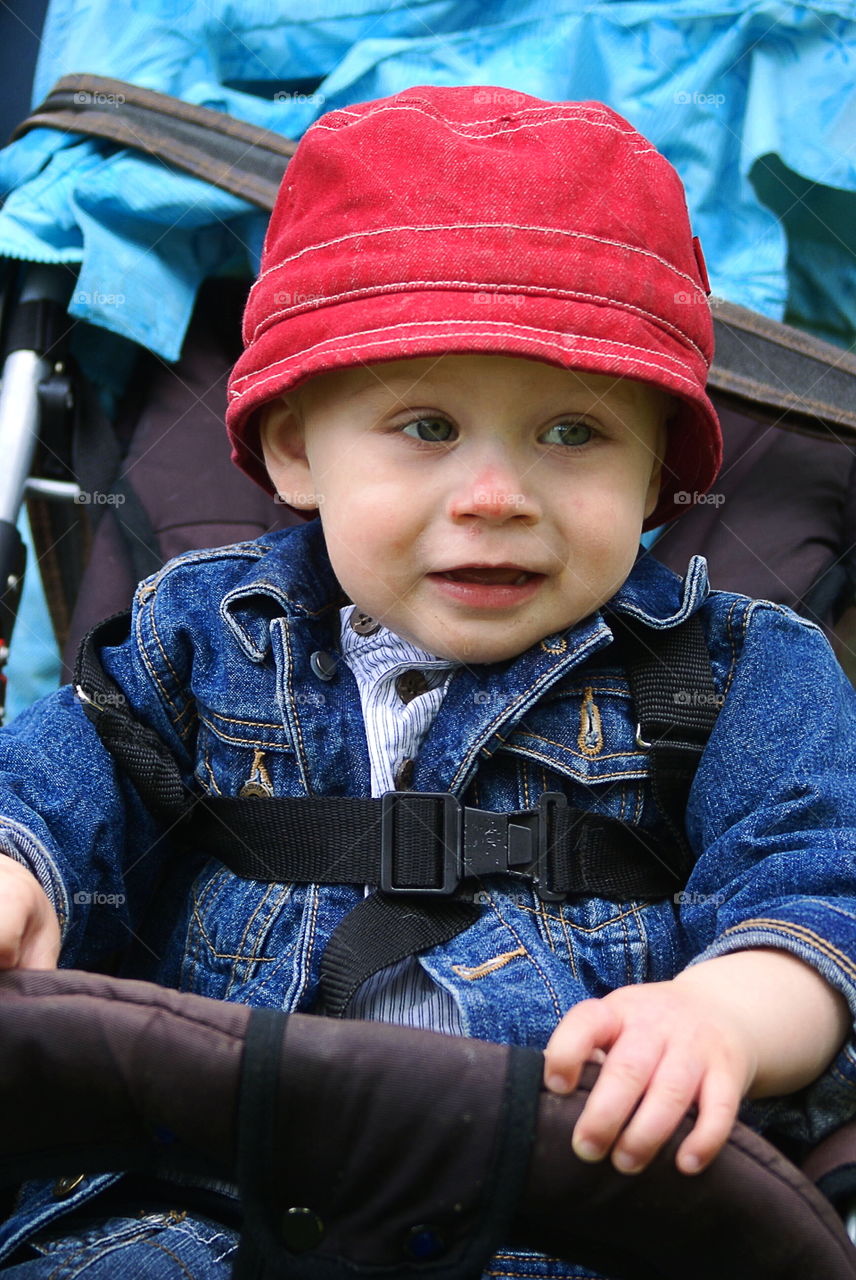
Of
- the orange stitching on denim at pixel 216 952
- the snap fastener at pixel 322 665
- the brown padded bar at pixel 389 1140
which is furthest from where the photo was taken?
the snap fastener at pixel 322 665

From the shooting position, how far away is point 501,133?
1.20 m

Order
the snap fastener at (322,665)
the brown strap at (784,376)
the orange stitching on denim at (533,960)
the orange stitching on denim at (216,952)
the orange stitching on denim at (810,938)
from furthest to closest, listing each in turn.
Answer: the brown strap at (784,376) < the snap fastener at (322,665) < the orange stitching on denim at (216,952) < the orange stitching on denim at (533,960) < the orange stitching on denim at (810,938)

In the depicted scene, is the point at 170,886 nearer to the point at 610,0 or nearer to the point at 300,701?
the point at 300,701

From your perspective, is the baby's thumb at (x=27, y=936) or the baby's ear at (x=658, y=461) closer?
the baby's thumb at (x=27, y=936)

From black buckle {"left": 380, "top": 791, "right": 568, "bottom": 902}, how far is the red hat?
0.41 m

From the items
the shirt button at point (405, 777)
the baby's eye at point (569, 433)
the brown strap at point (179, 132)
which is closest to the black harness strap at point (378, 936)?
the shirt button at point (405, 777)

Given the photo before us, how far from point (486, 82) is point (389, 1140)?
140 cm

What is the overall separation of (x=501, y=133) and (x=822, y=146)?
24.9 inches

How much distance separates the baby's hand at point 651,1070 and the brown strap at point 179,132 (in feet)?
3.63

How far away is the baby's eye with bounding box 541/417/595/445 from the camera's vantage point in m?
1.18

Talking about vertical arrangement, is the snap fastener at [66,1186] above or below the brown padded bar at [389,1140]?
below

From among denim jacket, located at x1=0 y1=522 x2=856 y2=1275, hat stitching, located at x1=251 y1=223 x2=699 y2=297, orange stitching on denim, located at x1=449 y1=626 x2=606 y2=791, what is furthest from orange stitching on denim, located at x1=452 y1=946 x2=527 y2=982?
hat stitching, located at x1=251 y1=223 x2=699 y2=297

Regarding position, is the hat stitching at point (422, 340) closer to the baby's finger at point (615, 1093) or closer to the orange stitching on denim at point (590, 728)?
the orange stitching on denim at point (590, 728)

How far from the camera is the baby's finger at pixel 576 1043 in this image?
0.74 metres
